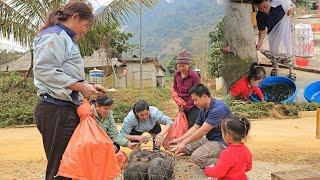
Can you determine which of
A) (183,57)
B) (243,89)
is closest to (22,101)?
(243,89)

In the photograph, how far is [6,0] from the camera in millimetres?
11172

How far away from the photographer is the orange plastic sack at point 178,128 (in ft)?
16.8

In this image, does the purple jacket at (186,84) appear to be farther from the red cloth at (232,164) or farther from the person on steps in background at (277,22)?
the red cloth at (232,164)

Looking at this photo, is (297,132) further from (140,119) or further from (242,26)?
(140,119)

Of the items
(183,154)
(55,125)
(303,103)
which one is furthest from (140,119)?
(303,103)

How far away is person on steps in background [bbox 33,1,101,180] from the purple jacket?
266cm

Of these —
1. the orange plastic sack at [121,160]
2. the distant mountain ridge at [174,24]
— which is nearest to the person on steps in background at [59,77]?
the orange plastic sack at [121,160]

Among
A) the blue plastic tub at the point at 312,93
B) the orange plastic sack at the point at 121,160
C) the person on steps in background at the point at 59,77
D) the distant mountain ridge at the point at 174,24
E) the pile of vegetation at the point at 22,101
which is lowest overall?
the pile of vegetation at the point at 22,101

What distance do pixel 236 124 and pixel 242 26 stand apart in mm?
2725

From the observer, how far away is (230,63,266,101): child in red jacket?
588 cm

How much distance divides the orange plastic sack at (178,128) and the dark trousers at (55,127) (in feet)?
7.64

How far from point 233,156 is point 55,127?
1320mm

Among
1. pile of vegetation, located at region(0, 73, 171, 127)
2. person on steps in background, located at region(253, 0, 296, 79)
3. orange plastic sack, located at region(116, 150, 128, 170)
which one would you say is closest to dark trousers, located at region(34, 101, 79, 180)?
orange plastic sack, located at region(116, 150, 128, 170)

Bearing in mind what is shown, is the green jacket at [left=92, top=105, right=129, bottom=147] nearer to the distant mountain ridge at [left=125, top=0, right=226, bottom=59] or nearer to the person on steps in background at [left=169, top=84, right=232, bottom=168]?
the person on steps in background at [left=169, top=84, right=232, bottom=168]
